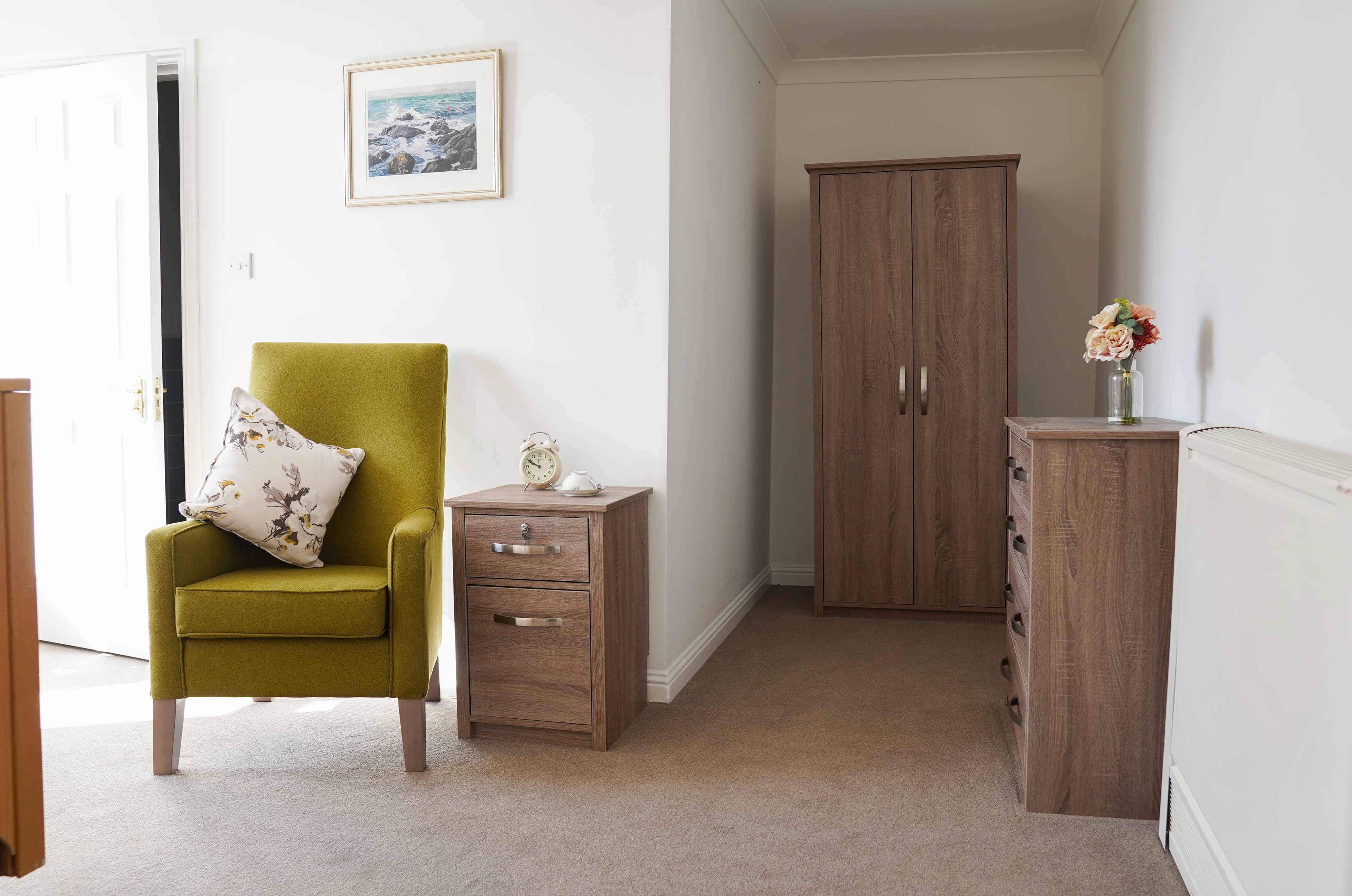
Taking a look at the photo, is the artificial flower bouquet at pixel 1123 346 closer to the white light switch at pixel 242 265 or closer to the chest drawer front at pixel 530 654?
the chest drawer front at pixel 530 654

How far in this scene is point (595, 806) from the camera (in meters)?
2.18

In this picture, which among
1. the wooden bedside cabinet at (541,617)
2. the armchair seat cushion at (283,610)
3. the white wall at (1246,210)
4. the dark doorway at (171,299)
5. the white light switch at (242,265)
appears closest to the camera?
the white wall at (1246,210)

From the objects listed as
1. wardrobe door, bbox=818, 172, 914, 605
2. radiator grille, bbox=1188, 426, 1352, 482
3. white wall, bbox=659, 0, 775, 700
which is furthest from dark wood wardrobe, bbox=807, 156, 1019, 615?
radiator grille, bbox=1188, 426, 1352, 482

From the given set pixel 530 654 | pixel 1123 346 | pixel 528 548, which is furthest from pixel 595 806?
pixel 1123 346

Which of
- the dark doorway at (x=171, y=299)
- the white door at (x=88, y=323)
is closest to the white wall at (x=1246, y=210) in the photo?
the white door at (x=88, y=323)

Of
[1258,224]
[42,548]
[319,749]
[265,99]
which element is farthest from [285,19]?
[1258,224]

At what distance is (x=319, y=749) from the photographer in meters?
2.53

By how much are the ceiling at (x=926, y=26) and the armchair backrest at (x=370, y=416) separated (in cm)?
207

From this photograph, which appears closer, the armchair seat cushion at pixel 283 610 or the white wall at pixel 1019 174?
the armchair seat cushion at pixel 283 610

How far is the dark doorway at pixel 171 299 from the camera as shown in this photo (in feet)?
14.3

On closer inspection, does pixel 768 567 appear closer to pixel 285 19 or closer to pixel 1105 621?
pixel 1105 621

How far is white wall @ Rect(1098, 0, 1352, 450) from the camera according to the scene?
1636mm

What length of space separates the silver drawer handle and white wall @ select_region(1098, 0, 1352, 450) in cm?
160

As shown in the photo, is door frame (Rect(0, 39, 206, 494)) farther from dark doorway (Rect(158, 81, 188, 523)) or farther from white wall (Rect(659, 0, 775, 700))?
white wall (Rect(659, 0, 775, 700))
